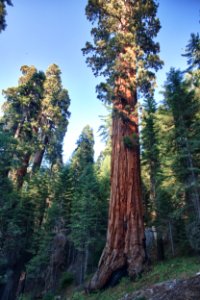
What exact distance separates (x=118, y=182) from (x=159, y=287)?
4196 millimetres

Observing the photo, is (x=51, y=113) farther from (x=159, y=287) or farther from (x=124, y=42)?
(x=159, y=287)

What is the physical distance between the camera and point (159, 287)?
5.85 meters

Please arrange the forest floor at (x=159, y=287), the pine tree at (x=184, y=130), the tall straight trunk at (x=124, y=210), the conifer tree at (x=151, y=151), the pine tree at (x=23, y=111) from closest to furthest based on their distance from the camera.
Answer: the forest floor at (x=159, y=287), the tall straight trunk at (x=124, y=210), the pine tree at (x=184, y=130), the conifer tree at (x=151, y=151), the pine tree at (x=23, y=111)

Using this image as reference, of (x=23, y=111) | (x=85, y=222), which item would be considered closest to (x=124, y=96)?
(x=85, y=222)

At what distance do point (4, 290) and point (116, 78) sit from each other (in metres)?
16.1

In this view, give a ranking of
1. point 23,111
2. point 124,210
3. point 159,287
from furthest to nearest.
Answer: point 23,111 < point 124,210 < point 159,287

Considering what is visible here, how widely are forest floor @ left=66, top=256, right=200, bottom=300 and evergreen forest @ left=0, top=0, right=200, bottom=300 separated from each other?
34 cm

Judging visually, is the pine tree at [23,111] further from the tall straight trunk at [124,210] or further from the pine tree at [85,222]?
the tall straight trunk at [124,210]

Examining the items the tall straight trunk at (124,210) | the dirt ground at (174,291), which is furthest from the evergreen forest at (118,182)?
the dirt ground at (174,291)

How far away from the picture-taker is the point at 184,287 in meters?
4.93

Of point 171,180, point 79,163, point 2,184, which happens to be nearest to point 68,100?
point 79,163

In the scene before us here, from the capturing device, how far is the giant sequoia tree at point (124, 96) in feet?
27.3

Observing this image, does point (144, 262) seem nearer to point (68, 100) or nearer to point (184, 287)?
point (184, 287)

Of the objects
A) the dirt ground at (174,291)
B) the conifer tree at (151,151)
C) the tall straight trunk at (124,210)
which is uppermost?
the conifer tree at (151,151)
